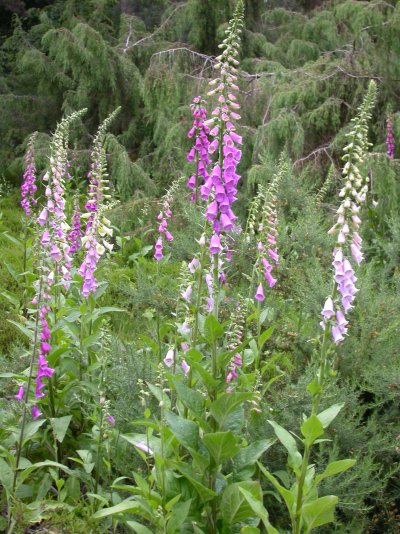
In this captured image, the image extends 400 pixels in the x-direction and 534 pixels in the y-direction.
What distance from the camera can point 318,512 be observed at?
238cm

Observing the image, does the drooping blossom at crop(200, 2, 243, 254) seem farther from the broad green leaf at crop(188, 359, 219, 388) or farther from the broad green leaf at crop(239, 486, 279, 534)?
the broad green leaf at crop(239, 486, 279, 534)

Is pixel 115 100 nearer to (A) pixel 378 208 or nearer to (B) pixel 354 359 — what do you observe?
(A) pixel 378 208

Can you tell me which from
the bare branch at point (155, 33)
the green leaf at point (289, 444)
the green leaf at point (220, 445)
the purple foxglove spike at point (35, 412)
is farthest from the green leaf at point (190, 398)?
the bare branch at point (155, 33)

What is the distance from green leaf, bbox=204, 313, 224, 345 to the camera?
243 cm

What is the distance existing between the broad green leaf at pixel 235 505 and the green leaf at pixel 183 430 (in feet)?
0.69

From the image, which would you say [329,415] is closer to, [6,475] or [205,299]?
[205,299]

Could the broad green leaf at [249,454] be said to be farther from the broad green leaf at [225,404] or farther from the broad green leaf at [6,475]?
the broad green leaf at [6,475]

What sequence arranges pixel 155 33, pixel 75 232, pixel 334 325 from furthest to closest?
pixel 155 33, pixel 75 232, pixel 334 325

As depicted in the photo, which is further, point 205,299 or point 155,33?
point 155,33

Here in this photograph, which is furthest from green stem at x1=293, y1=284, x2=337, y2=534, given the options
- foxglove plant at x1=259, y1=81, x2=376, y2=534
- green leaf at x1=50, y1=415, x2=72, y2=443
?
green leaf at x1=50, y1=415, x2=72, y2=443

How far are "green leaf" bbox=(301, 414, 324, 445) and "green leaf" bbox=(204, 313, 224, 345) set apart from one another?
46 cm

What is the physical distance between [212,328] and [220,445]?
0.42 metres

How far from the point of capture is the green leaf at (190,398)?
8.14 feet

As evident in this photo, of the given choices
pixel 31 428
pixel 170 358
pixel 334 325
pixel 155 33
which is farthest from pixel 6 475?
pixel 155 33
